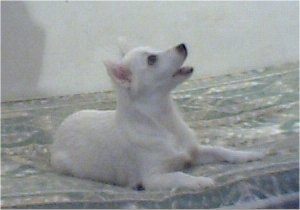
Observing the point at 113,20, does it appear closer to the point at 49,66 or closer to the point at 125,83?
the point at 49,66

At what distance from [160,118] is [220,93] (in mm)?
1109

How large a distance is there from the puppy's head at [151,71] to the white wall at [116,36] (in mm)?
1766

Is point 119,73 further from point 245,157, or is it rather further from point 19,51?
point 19,51

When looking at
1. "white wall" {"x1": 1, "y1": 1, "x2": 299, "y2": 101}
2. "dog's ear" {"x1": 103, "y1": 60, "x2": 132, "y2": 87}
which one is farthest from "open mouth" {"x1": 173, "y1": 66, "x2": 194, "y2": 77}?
"white wall" {"x1": 1, "y1": 1, "x2": 299, "y2": 101}

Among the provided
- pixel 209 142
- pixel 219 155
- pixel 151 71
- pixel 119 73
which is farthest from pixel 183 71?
pixel 209 142

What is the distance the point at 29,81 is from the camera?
3982 millimetres

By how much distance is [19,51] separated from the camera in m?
3.96

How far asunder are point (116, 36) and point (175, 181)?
211 centimetres

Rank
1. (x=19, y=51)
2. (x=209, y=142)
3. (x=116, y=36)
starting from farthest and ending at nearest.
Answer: (x=116, y=36)
(x=19, y=51)
(x=209, y=142)

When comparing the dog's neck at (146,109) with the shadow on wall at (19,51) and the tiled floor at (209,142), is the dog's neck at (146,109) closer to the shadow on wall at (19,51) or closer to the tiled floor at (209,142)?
the tiled floor at (209,142)

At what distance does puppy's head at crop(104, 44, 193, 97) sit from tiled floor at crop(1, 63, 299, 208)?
287mm

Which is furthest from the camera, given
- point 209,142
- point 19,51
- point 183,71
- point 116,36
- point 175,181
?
point 116,36

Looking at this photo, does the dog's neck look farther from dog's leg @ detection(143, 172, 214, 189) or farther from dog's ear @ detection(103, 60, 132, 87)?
dog's leg @ detection(143, 172, 214, 189)

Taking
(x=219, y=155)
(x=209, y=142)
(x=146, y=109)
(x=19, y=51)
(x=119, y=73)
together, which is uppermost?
(x=119, y=73)
